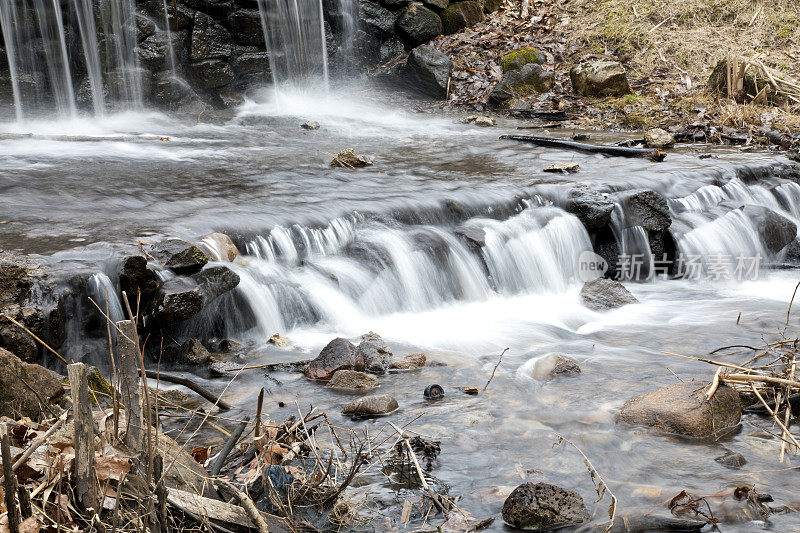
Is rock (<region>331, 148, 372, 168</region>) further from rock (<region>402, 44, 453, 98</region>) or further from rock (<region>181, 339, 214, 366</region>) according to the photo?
rock (<region>402, 44, 453, 98</region>)

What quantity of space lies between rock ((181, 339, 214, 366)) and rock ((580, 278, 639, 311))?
3.60m

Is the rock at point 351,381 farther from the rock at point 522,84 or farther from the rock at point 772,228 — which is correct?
the rock at point 522,84

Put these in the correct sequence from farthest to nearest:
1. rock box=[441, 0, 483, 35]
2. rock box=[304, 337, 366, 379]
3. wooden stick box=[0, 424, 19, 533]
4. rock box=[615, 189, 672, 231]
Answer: rock box=[441, 0, 483, 35]
rock box=[615, 189, 672, 231]
rock box=[304, 337, 366, 379]
wooden stick box=[0, 424, 19, 533]

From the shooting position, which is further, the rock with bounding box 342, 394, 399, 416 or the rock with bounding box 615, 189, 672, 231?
the rock with bounding box 615, 189, 672, 231

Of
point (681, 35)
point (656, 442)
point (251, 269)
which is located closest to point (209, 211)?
point (251, 269)

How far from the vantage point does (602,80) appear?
14.5 metres

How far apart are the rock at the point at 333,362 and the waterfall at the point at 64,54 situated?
10307mm

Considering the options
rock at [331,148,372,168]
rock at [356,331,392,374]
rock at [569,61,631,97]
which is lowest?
rock at [356,331,392,374]

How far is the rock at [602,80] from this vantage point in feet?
47.5

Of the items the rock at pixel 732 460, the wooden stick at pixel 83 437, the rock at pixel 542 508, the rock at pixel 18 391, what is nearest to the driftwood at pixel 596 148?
the rock at pixel 732 460

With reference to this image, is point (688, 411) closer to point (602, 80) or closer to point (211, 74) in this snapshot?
point (602, 80)

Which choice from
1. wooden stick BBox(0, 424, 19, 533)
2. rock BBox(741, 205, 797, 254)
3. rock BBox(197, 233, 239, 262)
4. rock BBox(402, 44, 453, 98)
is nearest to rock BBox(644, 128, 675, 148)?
rock BBox(741, 205, 797, 254)

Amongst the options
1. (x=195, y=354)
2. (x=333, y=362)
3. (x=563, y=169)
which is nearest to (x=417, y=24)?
(x=563, y=169)

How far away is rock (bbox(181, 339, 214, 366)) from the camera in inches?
197
